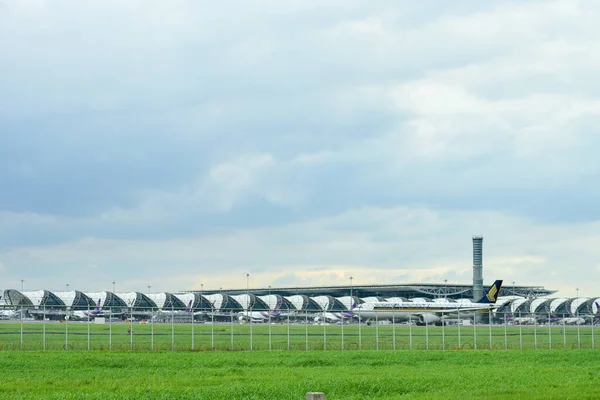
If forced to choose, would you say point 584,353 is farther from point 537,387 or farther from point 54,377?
point 54,377

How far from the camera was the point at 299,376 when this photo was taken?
94.3 ft

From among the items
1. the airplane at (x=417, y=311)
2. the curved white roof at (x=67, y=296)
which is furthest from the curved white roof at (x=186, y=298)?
the airplane at (x=417, y=311)

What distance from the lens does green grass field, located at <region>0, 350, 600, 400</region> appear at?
23141 millimetres

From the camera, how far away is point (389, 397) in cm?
2286

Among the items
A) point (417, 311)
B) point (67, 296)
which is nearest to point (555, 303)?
point (417, 311)

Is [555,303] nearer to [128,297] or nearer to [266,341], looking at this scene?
[128,297]

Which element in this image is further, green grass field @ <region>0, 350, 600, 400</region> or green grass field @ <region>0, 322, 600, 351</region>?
green grass field @ <region>0, 322, 600, 351</region>

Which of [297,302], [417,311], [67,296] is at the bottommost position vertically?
[297,302]

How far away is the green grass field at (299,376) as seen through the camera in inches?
911

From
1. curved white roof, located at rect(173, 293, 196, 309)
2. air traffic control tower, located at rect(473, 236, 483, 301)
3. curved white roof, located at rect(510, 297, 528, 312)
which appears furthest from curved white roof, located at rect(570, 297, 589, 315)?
curved white roof, located at rect(173, 293, 196, 309)

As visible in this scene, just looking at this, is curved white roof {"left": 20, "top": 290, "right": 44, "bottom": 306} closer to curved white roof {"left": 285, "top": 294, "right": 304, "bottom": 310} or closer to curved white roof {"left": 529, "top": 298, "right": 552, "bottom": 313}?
curved white roof {"left": 285, "top": 294, "right": 304, "bottom": 310}

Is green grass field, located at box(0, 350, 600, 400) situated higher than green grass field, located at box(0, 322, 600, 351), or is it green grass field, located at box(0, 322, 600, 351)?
green grass field, located at box(0, 350, 600, 400)

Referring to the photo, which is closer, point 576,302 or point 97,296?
point 97,296

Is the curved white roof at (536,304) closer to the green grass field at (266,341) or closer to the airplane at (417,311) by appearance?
the airplane at (417,311)
